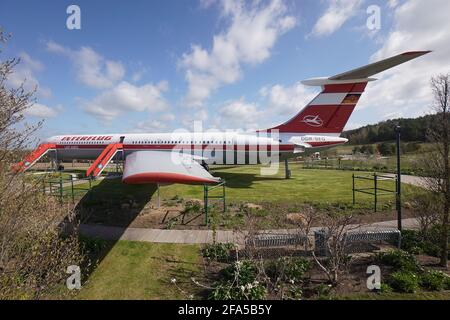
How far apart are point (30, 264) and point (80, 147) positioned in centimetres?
2675

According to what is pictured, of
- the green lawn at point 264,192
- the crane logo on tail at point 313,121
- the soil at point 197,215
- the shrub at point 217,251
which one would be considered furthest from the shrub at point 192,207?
the crane logo on tail at point 313,121

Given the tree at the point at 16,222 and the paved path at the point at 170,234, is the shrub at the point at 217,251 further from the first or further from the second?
the tree at the point at 16,222

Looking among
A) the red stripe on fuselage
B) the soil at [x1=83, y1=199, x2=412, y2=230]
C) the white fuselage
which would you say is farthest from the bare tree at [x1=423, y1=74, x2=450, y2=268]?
the white fuselage

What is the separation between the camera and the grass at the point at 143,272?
7.09m

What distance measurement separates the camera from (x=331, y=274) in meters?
7.47

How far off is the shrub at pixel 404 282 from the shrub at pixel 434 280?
20cm

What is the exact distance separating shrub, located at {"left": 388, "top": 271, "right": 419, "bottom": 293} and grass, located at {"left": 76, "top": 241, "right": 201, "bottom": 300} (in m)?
5.63

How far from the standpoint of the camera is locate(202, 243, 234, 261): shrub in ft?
29.1

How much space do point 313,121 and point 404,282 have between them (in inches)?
740

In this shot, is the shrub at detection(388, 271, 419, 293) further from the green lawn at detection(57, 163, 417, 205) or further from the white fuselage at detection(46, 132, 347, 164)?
the white fuselage at detection(46, 132, 347, 164)
